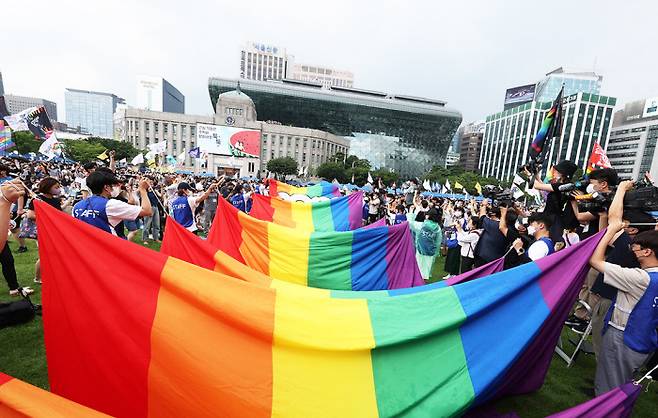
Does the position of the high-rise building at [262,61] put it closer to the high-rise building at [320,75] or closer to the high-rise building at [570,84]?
the high-rise building at [320,75]

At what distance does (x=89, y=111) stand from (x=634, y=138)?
25162 cm

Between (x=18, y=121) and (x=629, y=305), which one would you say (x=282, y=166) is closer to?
(x=18, y=121)

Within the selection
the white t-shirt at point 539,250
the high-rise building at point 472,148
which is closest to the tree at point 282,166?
the white t-shirt at point 539,250

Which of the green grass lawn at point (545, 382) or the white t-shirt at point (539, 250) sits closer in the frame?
the green grass lawn at point (545, 382)

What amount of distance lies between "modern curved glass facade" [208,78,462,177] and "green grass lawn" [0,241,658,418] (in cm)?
8286

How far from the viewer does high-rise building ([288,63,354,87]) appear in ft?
411

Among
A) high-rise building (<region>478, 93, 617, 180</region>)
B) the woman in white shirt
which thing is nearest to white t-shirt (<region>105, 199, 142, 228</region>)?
the woman in white shirt

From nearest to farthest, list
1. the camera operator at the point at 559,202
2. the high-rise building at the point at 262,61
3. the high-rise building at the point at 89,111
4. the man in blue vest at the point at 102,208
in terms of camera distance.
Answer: the man in blue vest at the point at 102,208, the camera operator at the point at 559,202, the high-rise building at the point at 262,61, the high-rise building at the point at 89,111

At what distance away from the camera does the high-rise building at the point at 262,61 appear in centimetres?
11856

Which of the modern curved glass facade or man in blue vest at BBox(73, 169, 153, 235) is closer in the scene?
man in blue vest at BBox(73, 169, 153, 235)

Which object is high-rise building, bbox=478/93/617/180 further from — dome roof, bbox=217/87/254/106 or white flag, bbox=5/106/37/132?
white flag, bbox=5/106/37/132

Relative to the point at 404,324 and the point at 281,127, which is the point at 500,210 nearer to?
the point at 404,324

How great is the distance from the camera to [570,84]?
322 ft

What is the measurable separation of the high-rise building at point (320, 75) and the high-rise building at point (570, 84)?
230ft
